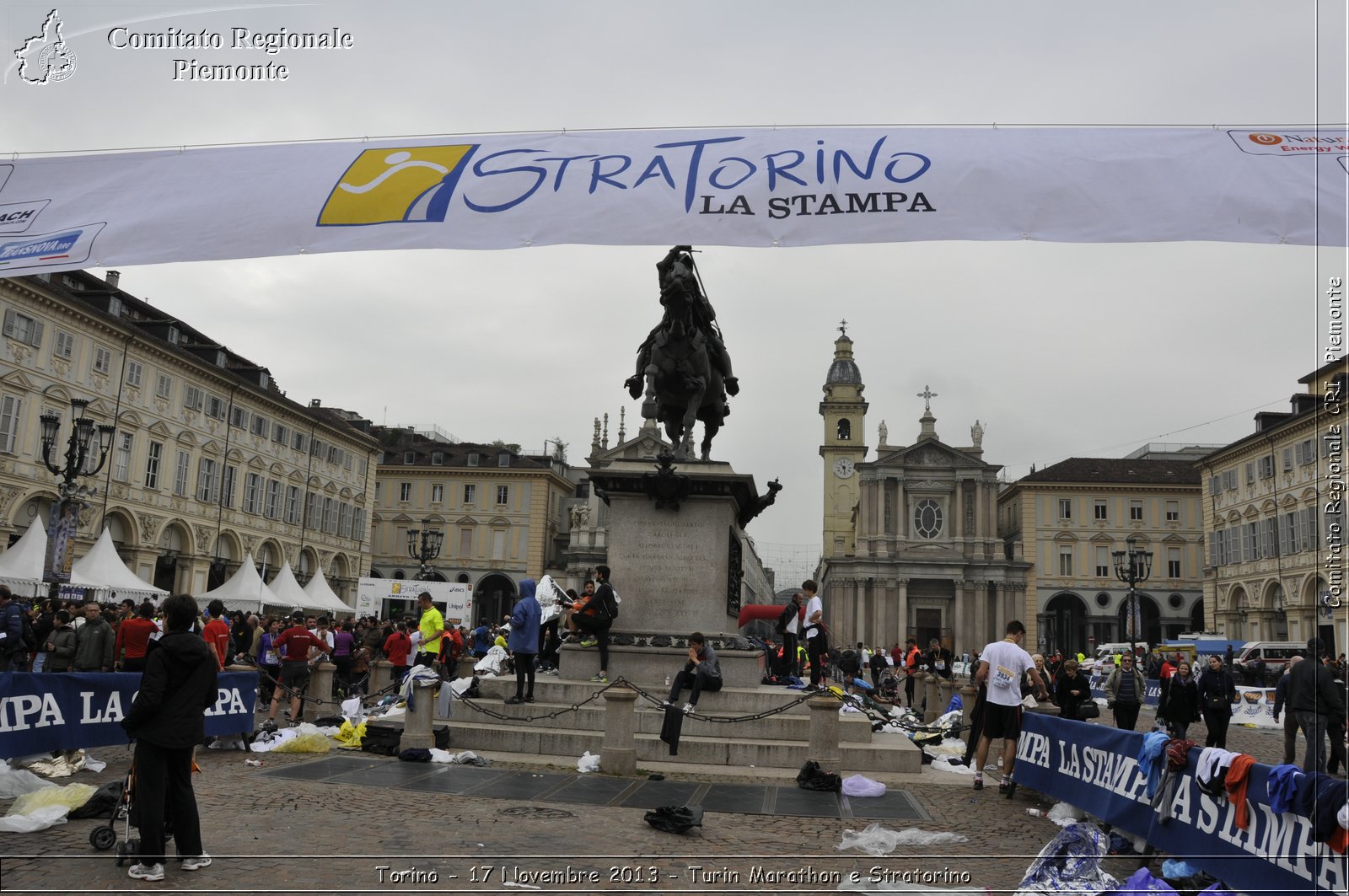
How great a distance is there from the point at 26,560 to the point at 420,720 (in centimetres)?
1800

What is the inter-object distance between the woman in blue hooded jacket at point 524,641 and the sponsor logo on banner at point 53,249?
22.5 ft

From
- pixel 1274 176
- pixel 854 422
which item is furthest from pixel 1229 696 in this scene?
pixel 854 422

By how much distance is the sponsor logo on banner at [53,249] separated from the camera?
5.91m

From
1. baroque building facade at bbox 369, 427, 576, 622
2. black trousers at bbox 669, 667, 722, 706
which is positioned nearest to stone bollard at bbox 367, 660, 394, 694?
black trousers at bbox 669, 667, 722, 706

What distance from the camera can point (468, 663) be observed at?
18.7 meters

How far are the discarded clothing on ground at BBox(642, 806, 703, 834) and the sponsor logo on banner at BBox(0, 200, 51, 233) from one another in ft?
19.1

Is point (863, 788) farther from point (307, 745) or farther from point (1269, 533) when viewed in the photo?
point (1269, 533)

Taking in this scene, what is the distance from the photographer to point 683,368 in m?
13.9

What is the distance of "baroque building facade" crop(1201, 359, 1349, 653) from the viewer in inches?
1859

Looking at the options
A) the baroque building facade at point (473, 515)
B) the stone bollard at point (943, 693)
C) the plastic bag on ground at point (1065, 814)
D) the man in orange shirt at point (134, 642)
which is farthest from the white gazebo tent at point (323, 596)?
the baroque building facade at point (473, 515)

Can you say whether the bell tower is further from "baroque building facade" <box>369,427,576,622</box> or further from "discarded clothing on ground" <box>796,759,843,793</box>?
"discarded clothing on ground" <box>796,759,843,793</box>

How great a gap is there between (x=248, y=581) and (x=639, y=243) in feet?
102

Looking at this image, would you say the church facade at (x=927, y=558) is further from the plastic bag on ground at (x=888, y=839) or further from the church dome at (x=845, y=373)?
the plastic bag on ground at (x=888, y=839)

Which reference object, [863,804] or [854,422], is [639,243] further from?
[854,422]
